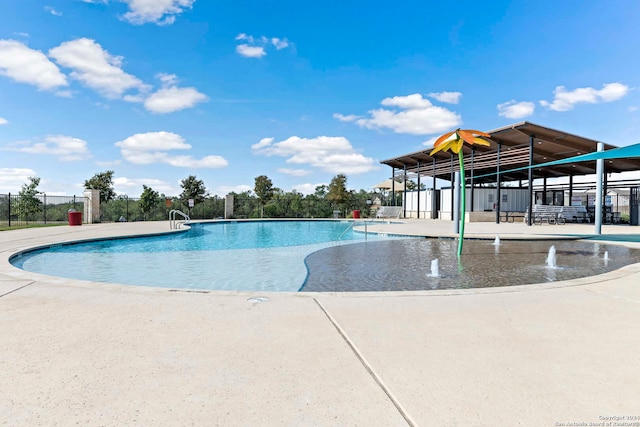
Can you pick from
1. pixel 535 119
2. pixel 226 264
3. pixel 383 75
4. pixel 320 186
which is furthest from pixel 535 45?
pixel 320 186

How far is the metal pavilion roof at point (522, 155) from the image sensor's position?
18562 mm

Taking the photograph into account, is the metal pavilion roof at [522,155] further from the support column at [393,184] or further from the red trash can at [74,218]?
the red trash can at [74,218]

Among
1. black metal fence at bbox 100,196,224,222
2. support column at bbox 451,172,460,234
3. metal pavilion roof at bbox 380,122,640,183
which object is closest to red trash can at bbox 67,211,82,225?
black metal fence at bbox 100,196,224,222

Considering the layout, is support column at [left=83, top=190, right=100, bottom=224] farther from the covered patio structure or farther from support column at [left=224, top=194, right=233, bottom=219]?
the covered patio structure

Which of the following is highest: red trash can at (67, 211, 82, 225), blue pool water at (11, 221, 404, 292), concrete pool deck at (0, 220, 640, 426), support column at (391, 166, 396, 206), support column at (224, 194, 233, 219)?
support column at (391, 166, 396, 206)

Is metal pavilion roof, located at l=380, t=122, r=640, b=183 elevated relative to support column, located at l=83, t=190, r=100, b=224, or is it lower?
elevated

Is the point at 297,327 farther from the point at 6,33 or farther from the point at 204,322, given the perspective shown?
the point at 6,33

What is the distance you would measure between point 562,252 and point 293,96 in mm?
16538

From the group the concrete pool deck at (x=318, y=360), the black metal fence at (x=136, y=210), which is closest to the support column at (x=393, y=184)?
the black metal fence at (x=136, y=210)

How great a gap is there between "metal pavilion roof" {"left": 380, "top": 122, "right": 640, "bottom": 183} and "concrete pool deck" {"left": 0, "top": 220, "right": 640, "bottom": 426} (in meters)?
17.2

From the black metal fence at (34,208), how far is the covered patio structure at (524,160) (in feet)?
78.7

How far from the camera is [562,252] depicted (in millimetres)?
9672

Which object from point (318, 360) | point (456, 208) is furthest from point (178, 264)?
point (456, 208)

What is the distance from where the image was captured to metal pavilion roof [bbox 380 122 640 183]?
18562mm
